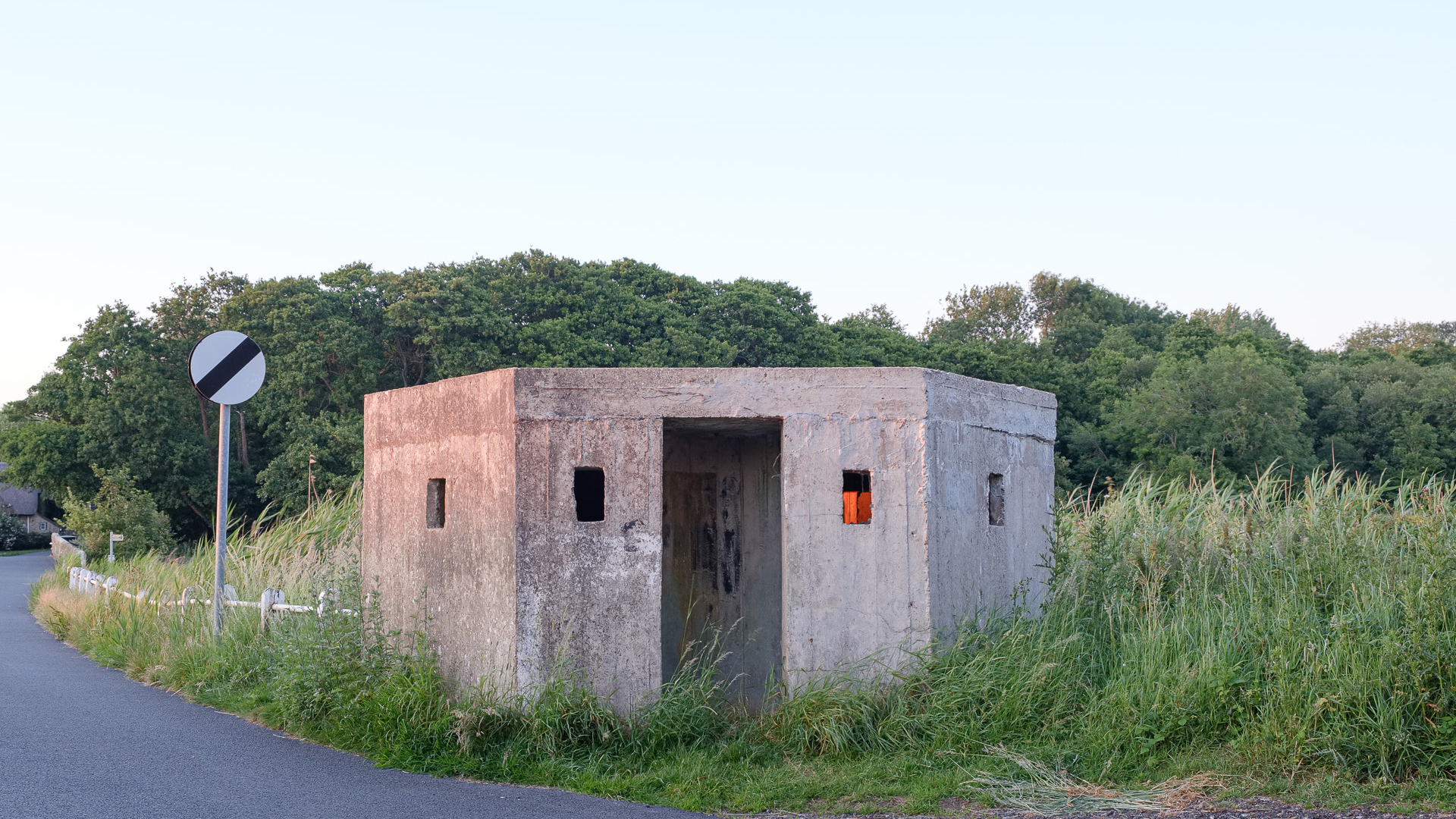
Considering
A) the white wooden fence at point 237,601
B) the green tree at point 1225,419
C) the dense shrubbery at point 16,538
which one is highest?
the green tree at point 1225,419

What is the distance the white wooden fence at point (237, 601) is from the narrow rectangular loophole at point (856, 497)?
335 centimetres

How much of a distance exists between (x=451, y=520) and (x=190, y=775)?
6.59 ft

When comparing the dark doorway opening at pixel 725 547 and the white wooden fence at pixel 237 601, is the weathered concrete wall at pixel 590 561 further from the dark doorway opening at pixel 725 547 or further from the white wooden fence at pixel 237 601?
the white wooden fence at pixel 237 601

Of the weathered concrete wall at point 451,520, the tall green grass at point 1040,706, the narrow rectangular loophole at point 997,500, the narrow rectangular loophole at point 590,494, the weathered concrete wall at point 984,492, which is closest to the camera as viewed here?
the tall green grass at point 1040,706

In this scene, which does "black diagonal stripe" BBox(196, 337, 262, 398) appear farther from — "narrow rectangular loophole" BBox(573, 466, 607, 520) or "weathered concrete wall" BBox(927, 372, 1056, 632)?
"weathered concrete wall" BBox(927, 372, 1056, 632)

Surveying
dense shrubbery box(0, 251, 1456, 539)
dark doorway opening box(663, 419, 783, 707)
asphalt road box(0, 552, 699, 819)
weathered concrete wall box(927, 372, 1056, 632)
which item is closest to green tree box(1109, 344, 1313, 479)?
dense shrubbery box(0, 251, 1456, 539)

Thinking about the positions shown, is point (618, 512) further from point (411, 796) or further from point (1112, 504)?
point (1112, 504)

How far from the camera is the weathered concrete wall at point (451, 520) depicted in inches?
259

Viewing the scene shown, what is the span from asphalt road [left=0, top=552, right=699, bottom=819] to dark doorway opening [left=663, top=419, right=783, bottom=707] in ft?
8.99

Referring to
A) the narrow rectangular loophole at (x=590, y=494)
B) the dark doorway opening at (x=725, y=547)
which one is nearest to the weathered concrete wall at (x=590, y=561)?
the narrow rectangular loophole at (x=590, y=494)

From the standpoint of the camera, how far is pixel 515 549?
21.1 feet

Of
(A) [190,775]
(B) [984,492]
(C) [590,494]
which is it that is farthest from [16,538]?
(B) [984,492]

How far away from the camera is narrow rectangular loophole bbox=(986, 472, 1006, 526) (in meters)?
7.56

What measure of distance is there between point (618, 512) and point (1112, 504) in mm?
6225
